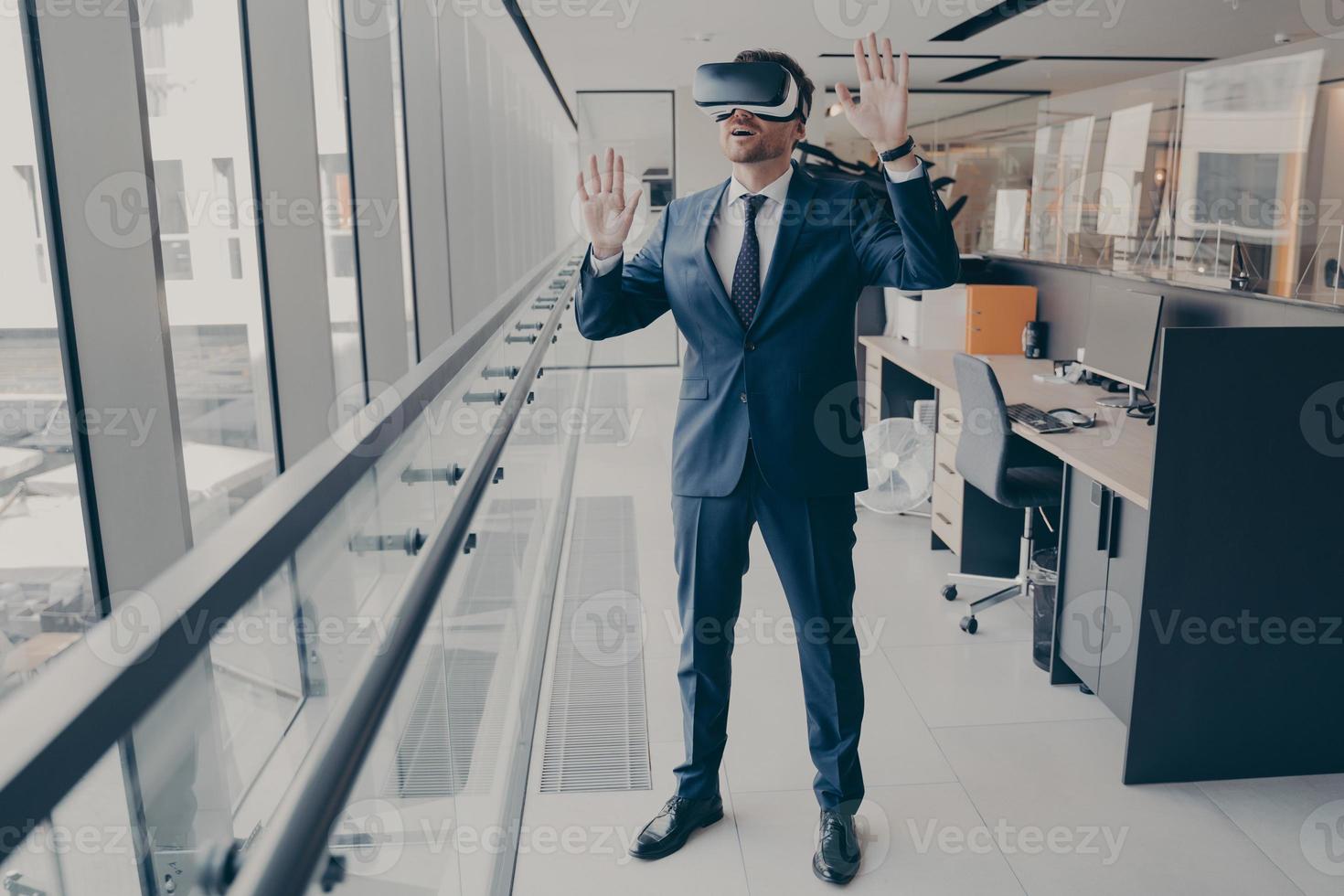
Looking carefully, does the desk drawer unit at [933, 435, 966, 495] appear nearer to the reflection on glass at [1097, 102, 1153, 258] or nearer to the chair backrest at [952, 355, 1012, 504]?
the chair backrest at [952, 355, 1012, 504]

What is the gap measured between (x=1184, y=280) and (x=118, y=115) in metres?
3.76

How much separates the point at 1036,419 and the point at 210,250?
8.92 ft

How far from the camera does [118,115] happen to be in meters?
1.66

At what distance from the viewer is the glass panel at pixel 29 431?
4.91ft

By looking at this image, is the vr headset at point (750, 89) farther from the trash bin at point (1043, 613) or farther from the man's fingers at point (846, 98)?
the trash bin at point (1043, 613)

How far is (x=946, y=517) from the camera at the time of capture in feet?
15.0

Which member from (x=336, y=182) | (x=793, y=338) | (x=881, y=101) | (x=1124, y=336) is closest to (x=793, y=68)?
(x=881, y=101)

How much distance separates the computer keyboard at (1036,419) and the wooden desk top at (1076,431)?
0.03 meters

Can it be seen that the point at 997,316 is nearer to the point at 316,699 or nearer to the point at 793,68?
the point at 793,68

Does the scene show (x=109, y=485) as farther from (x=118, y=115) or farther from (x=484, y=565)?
(x=484, y=565)

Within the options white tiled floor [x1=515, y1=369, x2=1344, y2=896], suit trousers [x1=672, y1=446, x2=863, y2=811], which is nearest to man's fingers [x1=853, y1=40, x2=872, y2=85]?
suit trousers [x1=672, y1=446, x2=863, y2=811]

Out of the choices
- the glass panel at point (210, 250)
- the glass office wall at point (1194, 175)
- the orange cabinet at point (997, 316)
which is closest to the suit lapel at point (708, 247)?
the glass panel at point (210, 250)

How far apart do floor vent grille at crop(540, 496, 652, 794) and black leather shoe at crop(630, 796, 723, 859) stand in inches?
9.9

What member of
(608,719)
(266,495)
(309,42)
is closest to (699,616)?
(608,719)
